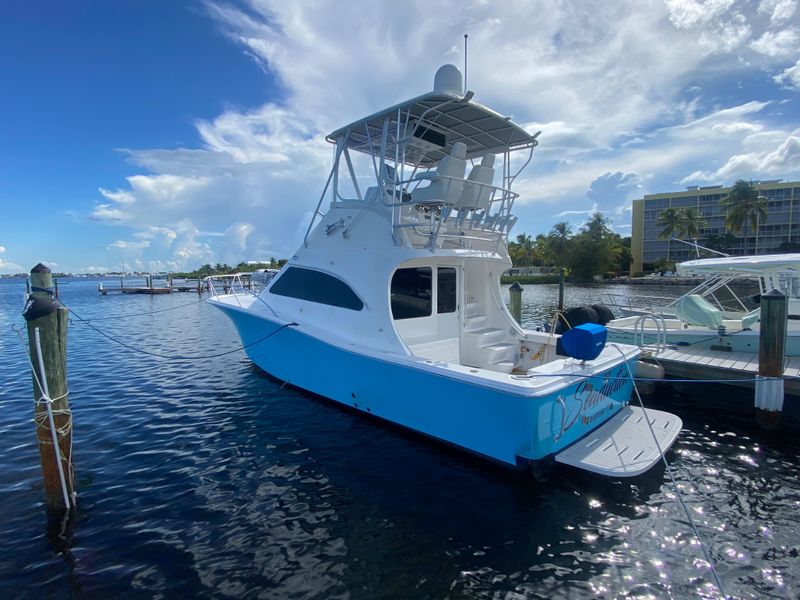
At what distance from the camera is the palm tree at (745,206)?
4916 cm

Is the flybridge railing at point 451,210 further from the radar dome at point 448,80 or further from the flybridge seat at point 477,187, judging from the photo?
the radar dome at point 448,80

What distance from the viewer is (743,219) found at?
49656 mm

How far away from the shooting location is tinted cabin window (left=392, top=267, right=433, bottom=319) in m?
6.73

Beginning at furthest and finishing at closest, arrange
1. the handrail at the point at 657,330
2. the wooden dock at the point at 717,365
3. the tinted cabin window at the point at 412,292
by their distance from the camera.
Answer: the handrail at the point at 657,330 → the wooden dock at the point at 717,365 → the tinted cabin window at the point at 412,292

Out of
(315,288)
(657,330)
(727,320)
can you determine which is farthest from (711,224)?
(315,288)

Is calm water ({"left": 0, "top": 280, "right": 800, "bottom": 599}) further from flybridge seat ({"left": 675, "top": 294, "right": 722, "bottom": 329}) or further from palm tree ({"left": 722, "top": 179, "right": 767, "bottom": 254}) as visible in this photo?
palm tree ({"left": 722, "top": 179, "right": 767, "bottom": 254})

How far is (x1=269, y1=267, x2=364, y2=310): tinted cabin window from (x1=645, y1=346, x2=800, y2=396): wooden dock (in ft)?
22.5

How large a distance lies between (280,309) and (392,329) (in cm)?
302

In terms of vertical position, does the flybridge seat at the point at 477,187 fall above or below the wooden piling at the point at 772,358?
above

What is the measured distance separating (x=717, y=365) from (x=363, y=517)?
26.6 feet

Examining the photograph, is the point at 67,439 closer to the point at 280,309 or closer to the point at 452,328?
the point at 280,309

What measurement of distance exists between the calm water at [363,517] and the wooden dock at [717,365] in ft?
3.92

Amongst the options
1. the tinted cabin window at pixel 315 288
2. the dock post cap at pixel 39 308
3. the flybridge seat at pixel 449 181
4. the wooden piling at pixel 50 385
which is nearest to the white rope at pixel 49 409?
the wooden piling at pixel 50 385

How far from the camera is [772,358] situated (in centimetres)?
716
